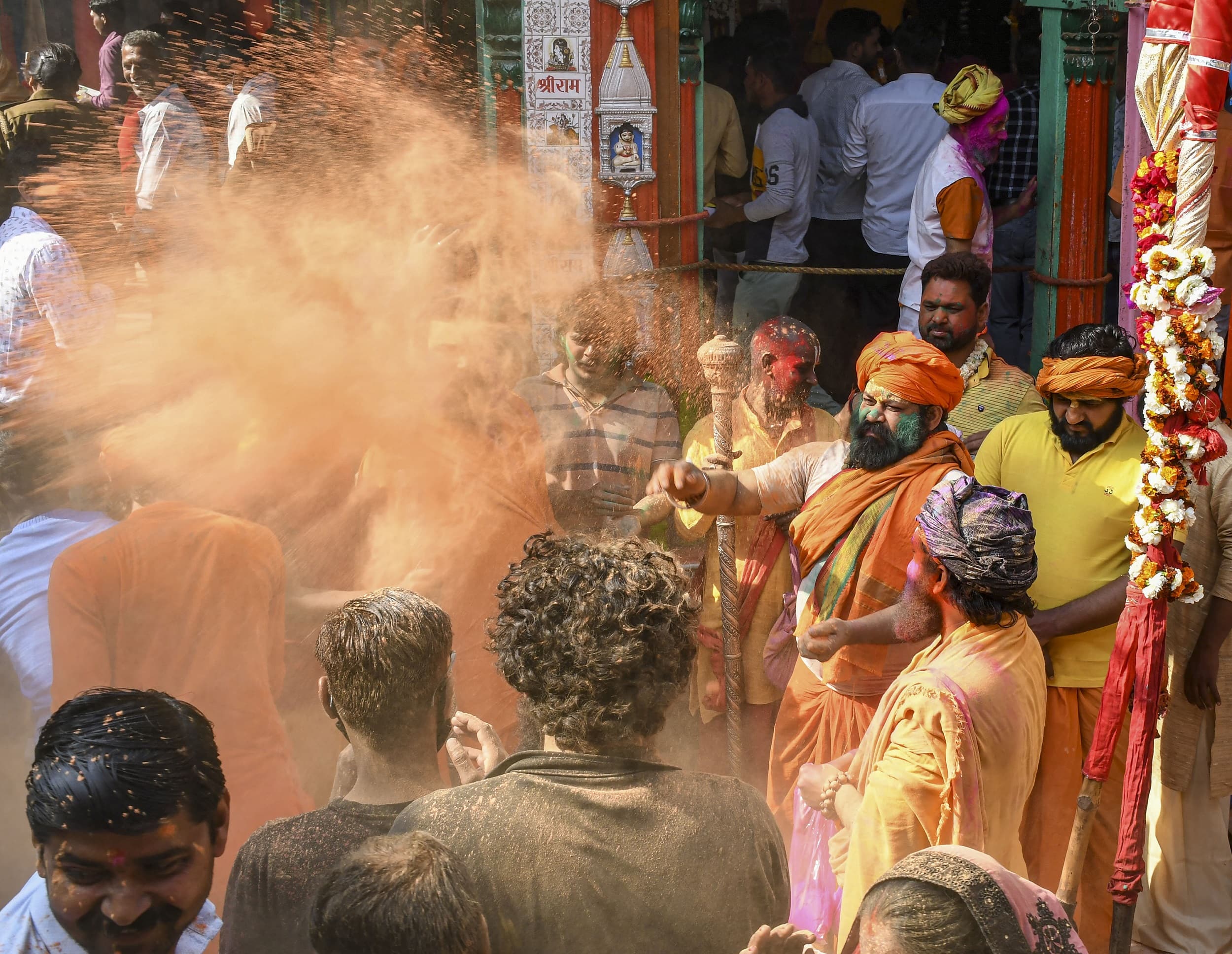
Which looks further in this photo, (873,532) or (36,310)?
(36,310)

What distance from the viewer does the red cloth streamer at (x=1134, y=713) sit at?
356 centimetres

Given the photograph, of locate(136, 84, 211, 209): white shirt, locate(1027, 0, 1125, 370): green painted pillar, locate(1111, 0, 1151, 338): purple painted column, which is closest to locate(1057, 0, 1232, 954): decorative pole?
locate(1111, 0, 1151, 338): purple painted column

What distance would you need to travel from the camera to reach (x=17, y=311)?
5.76 meters

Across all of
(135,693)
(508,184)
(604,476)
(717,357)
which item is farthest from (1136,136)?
(135,693)

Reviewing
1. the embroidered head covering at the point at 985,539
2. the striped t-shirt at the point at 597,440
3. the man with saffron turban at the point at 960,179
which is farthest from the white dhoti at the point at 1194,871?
the man with saffron turban at the point at 960,179

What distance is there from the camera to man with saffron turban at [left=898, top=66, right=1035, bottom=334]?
6156 mm

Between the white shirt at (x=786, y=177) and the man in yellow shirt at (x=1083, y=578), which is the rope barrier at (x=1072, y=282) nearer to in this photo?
the white shirt at (x=786, y=177)

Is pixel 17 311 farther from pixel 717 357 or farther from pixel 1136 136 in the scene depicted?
pixel 1136 136

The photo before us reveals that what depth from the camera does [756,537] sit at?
15.5ft

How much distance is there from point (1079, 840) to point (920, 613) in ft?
3.06

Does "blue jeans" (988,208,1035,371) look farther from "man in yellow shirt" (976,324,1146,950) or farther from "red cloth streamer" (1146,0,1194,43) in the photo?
"red cloth streamer" (1146,0,1194,43)

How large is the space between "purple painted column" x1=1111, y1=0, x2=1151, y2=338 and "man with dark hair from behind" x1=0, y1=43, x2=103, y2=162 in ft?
16.8

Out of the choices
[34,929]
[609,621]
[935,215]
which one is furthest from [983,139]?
[34,929]

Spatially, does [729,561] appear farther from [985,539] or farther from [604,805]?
[604,805]
